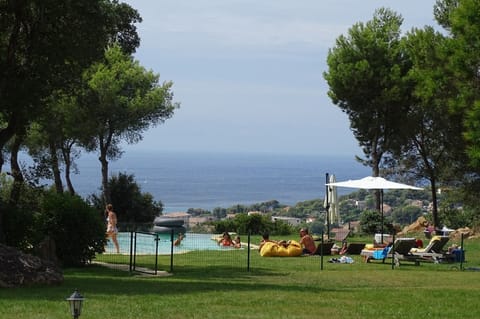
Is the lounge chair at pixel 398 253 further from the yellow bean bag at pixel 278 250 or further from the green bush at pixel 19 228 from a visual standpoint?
the green bush at pixel 19 228

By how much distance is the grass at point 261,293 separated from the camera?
10962 mm

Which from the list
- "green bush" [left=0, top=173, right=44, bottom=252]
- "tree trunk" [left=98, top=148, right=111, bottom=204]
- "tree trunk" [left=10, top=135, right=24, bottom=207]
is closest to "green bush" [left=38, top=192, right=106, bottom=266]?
"green bush" [left=0, top=173, right=44, bottom=252]

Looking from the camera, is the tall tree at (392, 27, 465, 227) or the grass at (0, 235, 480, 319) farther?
the tall tree at (392, 27, 465, 227)

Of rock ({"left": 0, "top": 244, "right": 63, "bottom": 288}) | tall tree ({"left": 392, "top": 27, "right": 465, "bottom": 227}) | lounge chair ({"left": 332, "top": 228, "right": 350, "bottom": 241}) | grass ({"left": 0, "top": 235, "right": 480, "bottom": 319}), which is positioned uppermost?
tall tree ({"left": 392, "top": 27, "right": 465, "bottom": 227})

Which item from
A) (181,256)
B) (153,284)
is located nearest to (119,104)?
(181,256)

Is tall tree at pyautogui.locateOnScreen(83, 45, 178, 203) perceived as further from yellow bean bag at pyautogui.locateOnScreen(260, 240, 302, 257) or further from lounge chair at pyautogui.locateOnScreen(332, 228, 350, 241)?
yellow bean bag at pyautogui.locateOnScreen(260, 240, 302, 257)

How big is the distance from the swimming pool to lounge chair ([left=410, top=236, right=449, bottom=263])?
22.3 feet

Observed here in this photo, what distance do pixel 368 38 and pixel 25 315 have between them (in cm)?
3049

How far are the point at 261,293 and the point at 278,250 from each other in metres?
10.3

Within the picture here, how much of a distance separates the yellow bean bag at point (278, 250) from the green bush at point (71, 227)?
5473 millimetres

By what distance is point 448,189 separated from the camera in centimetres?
3631

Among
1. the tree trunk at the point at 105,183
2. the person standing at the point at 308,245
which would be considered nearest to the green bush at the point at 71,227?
the person standing at the point at 308,245

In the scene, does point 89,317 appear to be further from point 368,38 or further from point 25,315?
point 368,38

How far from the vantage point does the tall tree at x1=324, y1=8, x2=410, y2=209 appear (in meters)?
37.6
